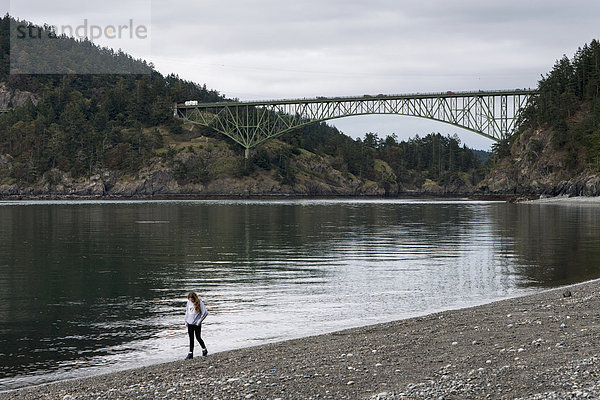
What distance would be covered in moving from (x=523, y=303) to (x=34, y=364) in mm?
14686

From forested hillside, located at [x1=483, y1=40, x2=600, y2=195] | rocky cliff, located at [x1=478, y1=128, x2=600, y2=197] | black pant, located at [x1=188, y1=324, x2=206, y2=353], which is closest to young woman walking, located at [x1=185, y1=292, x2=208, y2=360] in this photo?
black pant, located at [x1=188, y1=324, x2=206, y2=353]

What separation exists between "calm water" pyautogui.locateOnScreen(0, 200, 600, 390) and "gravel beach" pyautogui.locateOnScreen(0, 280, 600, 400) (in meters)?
2.01

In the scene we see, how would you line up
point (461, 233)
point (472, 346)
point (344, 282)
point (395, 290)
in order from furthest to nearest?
point (461, 233) → point (344, 282) → point (395, 290) → point (472, 346)

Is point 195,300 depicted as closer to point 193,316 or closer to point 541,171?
point 193,316

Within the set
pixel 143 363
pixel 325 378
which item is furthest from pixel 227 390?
pixel 143 363

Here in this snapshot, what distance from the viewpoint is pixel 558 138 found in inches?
5679

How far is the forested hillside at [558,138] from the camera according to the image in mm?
134875

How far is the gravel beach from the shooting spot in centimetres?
1120

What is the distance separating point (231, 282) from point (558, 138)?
131 meters

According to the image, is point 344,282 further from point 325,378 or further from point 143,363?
point 325,378

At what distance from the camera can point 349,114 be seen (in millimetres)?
167750

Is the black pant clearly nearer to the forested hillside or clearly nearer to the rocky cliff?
the rocky cliff

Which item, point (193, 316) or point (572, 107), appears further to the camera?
point (572, 107)

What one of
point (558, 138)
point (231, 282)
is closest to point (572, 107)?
point (558, 138)
